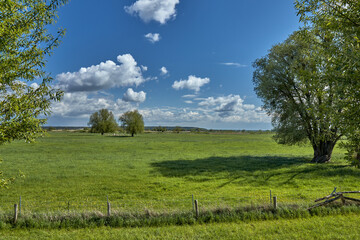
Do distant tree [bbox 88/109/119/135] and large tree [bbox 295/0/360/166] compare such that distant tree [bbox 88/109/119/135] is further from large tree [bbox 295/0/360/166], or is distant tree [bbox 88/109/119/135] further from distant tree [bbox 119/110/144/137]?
large tree [bbox 295/0/360/166]

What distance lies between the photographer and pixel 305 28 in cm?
993

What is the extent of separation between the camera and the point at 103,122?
148 meters

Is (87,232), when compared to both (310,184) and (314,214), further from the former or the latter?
(310,184)

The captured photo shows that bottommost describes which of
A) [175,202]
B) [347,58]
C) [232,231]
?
[175,202]

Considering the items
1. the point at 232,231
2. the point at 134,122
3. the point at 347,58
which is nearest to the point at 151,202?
the point at 232,231

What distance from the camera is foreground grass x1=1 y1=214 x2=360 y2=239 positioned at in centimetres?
1120

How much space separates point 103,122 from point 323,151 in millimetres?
135214

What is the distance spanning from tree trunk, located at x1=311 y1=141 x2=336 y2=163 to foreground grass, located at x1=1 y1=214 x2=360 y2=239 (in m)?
23.1

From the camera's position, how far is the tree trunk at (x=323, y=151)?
3299 cm

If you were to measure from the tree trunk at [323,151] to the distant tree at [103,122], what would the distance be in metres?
131

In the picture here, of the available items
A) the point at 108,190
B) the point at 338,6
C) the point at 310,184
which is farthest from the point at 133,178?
the point at 338,6

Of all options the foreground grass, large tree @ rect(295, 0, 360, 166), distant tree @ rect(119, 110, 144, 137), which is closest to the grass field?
the foreground grass

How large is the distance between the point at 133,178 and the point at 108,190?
5477mm

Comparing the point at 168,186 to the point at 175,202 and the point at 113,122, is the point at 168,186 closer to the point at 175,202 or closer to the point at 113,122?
the point at 175,202
